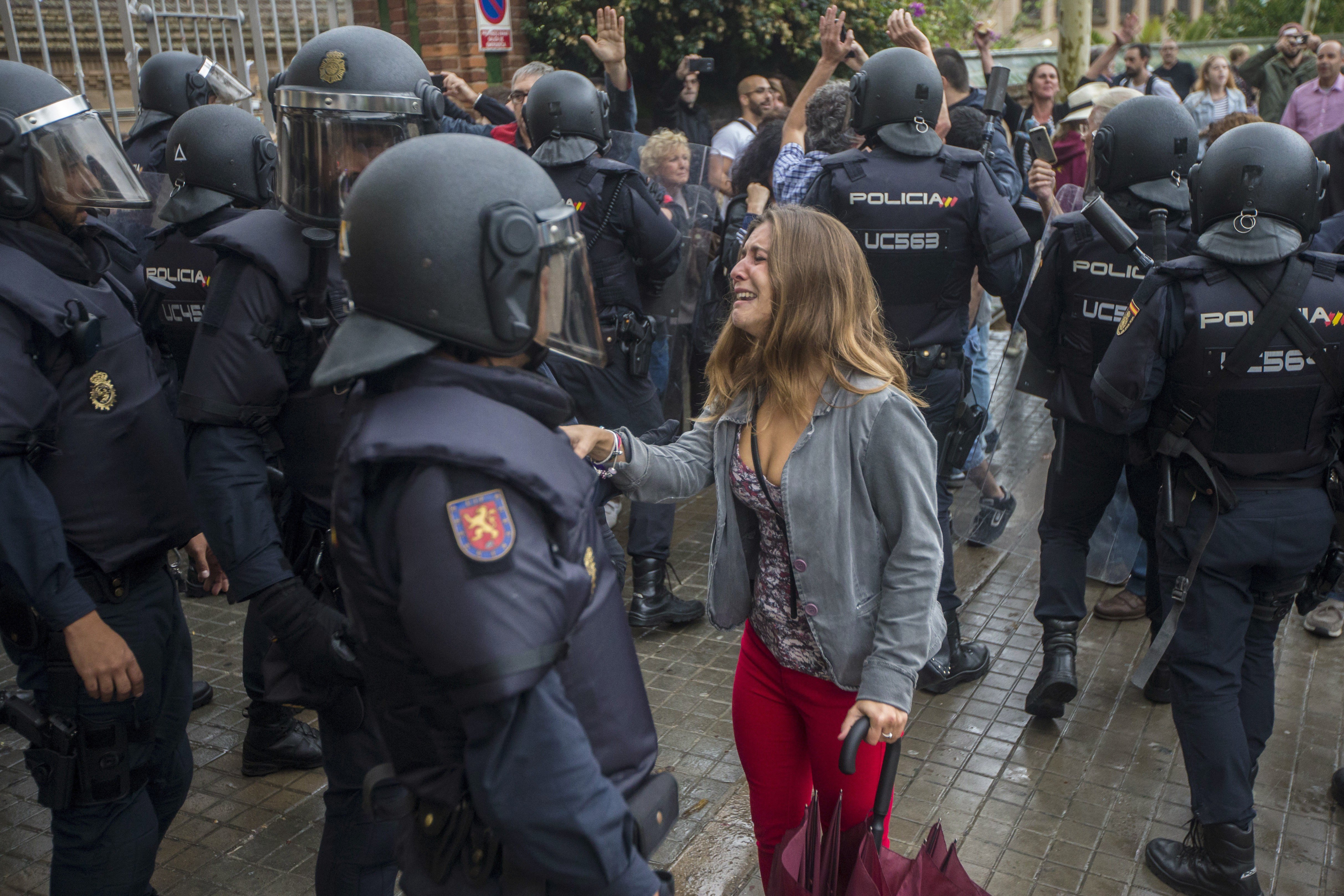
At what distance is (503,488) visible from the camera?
152cm

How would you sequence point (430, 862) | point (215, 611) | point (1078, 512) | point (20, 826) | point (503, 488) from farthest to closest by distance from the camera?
point (215, 611), point (1078, 512), point (20, 826), point (430, 862), point (503, 488)

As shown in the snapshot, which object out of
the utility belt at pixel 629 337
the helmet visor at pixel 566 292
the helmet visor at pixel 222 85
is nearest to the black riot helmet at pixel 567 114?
the utility belt at pixel 629 337

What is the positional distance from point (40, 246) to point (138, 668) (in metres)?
1.09

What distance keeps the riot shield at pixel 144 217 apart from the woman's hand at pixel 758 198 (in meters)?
2.86

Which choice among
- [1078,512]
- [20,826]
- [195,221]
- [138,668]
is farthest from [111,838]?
[1078,512]

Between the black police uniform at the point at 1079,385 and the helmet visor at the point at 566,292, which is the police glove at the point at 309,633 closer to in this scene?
the helmet visor at the point at 566,292

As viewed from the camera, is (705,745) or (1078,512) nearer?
(705,745)

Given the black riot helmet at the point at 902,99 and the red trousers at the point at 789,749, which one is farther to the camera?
the black riot helmet at the point at 902,99

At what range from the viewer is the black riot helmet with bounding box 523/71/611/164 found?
15.6 ft

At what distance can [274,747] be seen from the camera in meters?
3.88

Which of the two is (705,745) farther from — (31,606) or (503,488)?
(503,488)

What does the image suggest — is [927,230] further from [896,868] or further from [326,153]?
[896,868]

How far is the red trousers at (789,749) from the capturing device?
2.56 metres

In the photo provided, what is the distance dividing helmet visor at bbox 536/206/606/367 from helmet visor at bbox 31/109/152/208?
164cm
